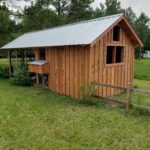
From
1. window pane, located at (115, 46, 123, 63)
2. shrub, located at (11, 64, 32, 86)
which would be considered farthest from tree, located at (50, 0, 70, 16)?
window pane, located at (115, 46, 123, 63)

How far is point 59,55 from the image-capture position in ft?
34.4

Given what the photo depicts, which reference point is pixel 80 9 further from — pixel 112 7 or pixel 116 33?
pixel 116 33

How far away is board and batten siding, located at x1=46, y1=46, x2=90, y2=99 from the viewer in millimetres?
9172

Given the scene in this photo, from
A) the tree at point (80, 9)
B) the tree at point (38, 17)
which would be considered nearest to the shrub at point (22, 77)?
the tree at point (38, 17)

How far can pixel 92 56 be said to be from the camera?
8.96 meters

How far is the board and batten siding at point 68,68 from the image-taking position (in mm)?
9172

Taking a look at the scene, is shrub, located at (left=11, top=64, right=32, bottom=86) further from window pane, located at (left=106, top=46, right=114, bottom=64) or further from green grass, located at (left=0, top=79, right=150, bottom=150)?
window pane, located at (left=106, top=46, right=114, bottom=64)

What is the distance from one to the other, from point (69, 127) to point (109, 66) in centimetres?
462

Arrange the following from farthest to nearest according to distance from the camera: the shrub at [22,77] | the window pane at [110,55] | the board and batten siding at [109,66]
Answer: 1. the shrub at [22,77]
2. the window pane at [110,55]
3. the board and batten siding at [109,66]

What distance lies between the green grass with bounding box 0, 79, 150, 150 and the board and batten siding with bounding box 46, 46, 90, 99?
1.16 meters

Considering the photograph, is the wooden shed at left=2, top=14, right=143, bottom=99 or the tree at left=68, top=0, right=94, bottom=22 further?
the tree at left=68, top=0, right=94, bottom=22

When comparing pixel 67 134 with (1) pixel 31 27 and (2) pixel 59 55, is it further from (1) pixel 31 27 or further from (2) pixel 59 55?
(1) pixel 31 27

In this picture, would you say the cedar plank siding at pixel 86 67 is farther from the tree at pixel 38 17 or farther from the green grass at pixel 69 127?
the tree at pixel 38 17

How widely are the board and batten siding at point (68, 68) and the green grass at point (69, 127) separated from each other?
1.16 meters
